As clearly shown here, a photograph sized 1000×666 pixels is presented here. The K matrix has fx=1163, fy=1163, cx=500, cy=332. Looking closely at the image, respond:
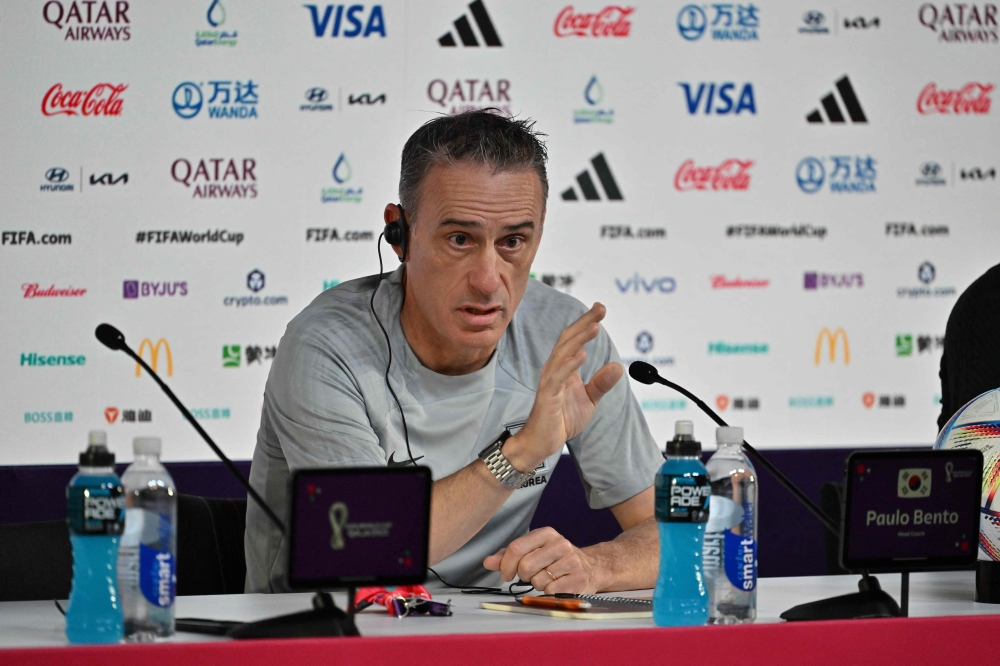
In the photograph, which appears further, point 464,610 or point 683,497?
point 464,610

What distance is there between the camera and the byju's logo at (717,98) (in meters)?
4.14

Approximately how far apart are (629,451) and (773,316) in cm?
207

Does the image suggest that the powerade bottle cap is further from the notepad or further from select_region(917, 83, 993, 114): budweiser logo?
select_region(917, 83, 993, 114): budweiser logo

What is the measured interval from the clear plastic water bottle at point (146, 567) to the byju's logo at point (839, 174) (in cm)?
334

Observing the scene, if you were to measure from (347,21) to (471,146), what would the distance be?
2.13 metres

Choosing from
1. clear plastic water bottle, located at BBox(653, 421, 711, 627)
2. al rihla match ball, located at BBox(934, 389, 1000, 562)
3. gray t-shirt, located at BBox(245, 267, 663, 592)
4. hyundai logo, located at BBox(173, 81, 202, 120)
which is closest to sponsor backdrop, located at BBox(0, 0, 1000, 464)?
hyundai logo, located at BBox(173, 81, 202, 120)

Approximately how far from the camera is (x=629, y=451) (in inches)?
87.8

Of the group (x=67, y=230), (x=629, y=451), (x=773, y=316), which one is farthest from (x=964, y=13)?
(x=67, y=230)

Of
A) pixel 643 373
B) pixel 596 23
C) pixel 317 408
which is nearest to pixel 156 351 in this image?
pixel 596 23

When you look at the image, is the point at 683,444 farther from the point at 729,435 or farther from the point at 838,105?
the point at 838,105

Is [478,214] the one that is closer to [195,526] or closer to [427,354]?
[427,354]

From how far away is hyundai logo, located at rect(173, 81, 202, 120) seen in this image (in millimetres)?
3883

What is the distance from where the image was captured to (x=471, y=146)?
2027mm

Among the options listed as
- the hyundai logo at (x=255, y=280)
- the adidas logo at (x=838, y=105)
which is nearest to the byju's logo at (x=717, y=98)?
the adidas logo at (x=838, y=105)
